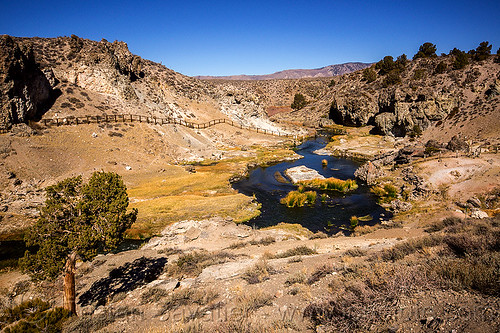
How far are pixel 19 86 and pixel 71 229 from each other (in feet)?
147

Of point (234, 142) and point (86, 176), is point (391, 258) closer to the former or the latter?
point (86, 176)

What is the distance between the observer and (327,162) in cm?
5175

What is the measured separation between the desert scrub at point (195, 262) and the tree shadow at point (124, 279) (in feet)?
3.42

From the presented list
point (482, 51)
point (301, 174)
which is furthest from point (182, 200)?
point (482, 51)

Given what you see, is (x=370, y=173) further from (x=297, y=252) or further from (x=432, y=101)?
(x=432, y=101)

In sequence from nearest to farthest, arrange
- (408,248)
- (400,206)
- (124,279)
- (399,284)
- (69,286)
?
(399,284) → (69,286) → (408,248) → (124,279) → (400,206)

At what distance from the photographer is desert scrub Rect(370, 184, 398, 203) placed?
30828 millimetres

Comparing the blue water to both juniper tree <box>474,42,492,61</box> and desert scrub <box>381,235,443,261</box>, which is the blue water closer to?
desert scrub <box>381,235,443,261</box>

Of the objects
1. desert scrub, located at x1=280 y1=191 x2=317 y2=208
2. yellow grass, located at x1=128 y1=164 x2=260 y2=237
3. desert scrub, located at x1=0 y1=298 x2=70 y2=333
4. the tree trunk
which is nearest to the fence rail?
yellow grass, located at x1=128 y1=164 x2=260 y2=237

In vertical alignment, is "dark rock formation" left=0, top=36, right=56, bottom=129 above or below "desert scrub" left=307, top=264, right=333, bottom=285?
above

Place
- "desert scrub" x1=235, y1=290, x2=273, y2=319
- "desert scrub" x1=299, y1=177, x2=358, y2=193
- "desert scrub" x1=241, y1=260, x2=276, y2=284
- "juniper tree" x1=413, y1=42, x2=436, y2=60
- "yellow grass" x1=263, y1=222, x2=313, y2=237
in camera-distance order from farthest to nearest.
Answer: "juniper tree" x1=413, y1=42, x2=436, y2=60
"desert scrub" x1=299, y1=177, x2=358, y2=193
"yellow grass" x1=263, y1=222, x2=313, y2=237
"desert scrub" x1=241, y1=260, x2=276, y2=284
"desert scrub" x1=235, y1=290, x2=273, y2=319

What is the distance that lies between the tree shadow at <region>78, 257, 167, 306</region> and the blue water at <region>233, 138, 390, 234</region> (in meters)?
11.8

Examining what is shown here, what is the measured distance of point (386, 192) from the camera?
3225cm

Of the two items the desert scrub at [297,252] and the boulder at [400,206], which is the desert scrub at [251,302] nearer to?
the desert scrub at [297,252]
